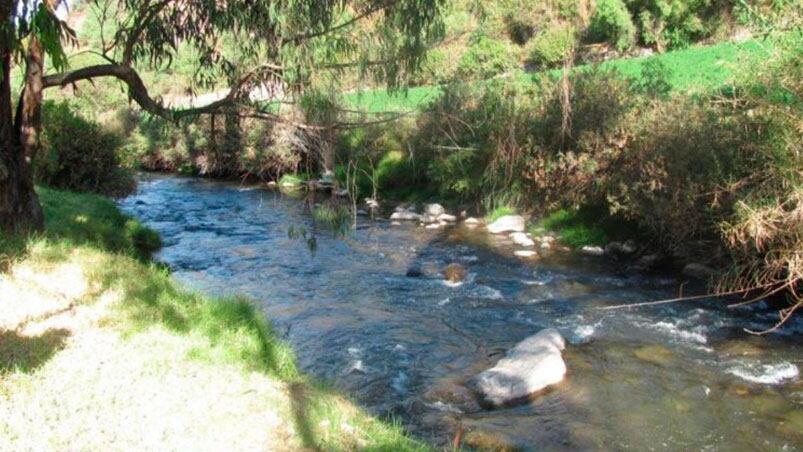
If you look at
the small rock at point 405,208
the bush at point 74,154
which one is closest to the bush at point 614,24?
the small rock at point 405,208

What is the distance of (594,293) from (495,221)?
5.01 metres

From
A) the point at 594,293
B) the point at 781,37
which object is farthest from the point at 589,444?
the point at 781,37

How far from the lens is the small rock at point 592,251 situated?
12.6 meters

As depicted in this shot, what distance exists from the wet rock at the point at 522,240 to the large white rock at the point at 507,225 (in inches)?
18.0

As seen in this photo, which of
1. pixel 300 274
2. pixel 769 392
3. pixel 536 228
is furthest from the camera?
pixel 536 228

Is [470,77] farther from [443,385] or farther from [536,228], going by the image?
[443,385]

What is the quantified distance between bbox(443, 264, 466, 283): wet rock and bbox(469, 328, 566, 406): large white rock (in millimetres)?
3346

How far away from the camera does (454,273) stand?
11016 mm

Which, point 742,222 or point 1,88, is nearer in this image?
point 1,88

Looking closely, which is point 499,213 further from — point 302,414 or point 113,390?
point 113,390

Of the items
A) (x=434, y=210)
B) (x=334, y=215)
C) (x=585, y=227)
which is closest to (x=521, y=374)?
(x=334, y=215)

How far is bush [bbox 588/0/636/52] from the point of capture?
3045 centimetres

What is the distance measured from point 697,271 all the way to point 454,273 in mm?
3740

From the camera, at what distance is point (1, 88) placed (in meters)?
7.08
